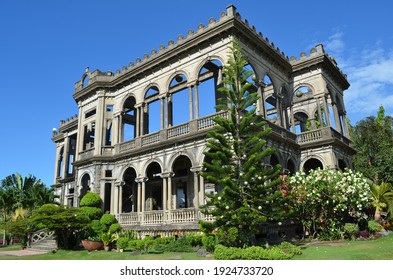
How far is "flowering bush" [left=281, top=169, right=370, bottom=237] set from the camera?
16.0m

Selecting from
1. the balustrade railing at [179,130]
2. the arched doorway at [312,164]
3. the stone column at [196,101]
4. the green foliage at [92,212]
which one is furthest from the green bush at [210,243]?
the arched doorway at [312,164]

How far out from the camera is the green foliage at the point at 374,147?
29.3 meters

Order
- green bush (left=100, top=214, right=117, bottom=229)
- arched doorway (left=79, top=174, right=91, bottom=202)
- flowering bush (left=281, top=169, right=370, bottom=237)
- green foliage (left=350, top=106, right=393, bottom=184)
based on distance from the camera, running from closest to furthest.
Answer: flowering bush (left=281, top=169, right=370, bottom=237)
green bush (left=100, top=214, right=117, bottom=229)
arched doorway (left=79, top=174, right=91, bottom=202)
green foliage (left=350, top=106, right=393, bottom=184)

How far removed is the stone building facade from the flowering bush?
10.6 ft

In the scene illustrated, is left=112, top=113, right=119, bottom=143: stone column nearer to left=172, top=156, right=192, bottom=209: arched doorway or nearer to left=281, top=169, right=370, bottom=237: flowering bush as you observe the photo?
left=172, top=156, right=192, bottom=209: arched doorway

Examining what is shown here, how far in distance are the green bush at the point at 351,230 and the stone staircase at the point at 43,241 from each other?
15.7 metres

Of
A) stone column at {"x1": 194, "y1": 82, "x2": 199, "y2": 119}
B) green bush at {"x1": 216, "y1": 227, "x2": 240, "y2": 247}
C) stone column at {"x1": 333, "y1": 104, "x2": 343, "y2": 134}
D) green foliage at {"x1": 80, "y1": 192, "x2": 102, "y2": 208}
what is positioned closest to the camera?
green bush at {"x1": 216, "y1": 227, "x2": 240, "y2": 247}

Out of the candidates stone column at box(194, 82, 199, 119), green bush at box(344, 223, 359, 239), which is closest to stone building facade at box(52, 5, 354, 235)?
stone column at box(194, 82, 199, 119)

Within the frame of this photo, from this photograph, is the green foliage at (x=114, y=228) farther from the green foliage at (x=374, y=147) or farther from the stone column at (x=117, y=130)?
the green foliage at (x=374, y=147)

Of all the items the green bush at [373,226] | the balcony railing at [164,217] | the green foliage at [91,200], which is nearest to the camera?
the green bush at [373,226]
